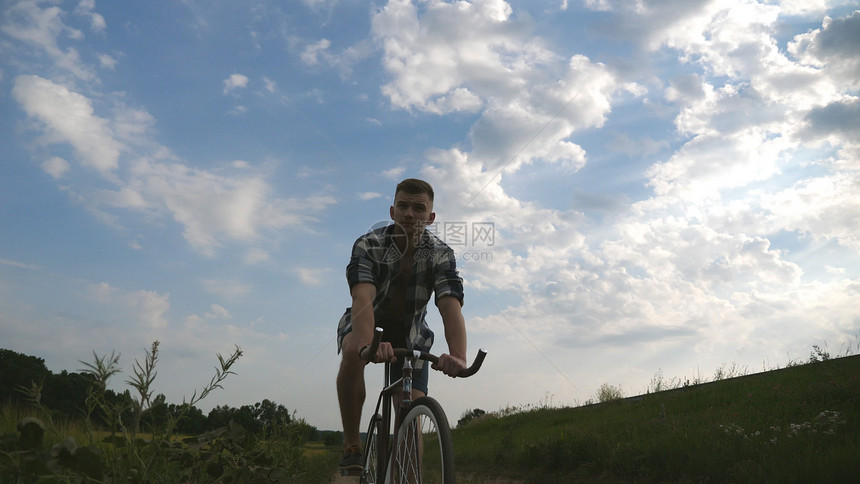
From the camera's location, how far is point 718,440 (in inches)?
214

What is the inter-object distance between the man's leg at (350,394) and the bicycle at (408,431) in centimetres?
16

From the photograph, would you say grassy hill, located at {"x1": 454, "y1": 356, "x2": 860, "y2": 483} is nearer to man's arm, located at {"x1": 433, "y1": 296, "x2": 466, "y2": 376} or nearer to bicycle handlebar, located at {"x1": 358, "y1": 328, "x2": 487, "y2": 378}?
man's arm, located at {"x1": 433, "y1": 296, "x2": 466, "y2": 376}

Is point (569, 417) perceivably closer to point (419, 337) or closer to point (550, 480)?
point (550, 480)

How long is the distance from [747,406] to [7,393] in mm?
7168

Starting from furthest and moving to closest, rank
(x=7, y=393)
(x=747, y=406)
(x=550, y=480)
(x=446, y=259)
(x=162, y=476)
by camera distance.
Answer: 1. (x=747, y=406)
2. (x=550, y=480)
3. (x=446, y=259)
4. (x=7, y=393)
5. (x=162, y=476)

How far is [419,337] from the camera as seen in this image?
4.56 m

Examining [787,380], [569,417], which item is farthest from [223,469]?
[569,417]

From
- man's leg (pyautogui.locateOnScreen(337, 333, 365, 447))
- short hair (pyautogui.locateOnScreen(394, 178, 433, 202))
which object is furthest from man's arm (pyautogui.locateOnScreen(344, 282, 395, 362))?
short hair (pyautogui.locateOnScreen(394, 178, 433, 202))

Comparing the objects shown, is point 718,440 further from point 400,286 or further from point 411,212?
point 411,212

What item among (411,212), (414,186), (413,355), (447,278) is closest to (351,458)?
(413,355)

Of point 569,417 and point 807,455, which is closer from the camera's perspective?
point 807,455

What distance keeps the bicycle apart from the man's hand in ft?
0.12

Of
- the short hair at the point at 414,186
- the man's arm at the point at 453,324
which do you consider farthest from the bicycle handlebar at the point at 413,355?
the short hair at the point at 414,186

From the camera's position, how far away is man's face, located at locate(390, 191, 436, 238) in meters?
4.33
